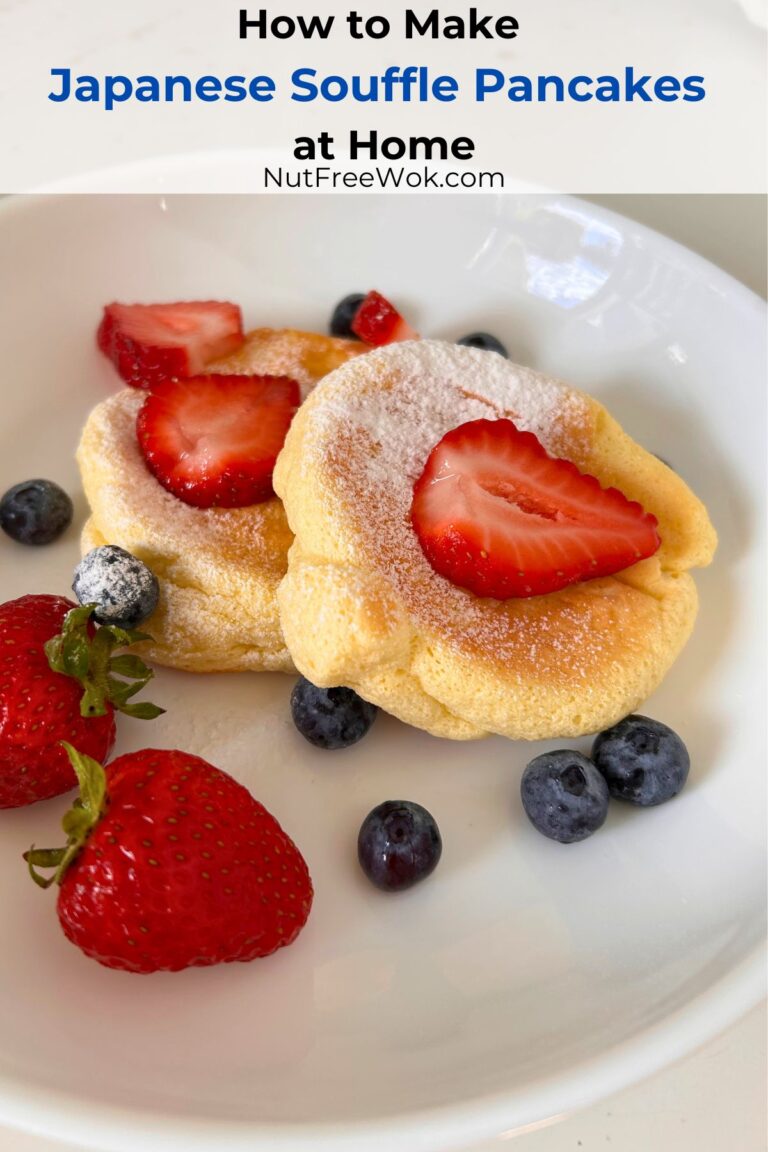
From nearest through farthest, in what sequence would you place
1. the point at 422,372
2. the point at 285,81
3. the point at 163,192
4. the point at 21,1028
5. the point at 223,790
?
the point at 21,1028 → the point at 223,790 → the point at 422,372 → the point at 163,192 → the point at 285,81

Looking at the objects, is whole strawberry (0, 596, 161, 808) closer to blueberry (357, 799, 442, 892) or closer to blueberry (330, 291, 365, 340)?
blueberry (357, 799, 442, 892)

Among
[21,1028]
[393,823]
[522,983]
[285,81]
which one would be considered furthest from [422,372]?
[285,81]

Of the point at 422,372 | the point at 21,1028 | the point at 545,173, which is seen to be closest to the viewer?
the point at 21,1028

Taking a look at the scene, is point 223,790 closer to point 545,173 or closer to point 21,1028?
point 21,1028

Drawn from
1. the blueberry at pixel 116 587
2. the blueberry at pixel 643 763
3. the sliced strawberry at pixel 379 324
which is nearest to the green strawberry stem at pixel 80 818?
the blueberry at pixel 116 587

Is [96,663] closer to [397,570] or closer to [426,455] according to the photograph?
[397,570]
